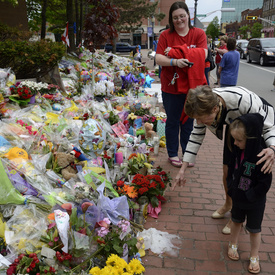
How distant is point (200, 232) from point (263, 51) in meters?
19.1

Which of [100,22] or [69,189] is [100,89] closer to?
[100,22]

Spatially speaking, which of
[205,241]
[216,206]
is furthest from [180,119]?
[205,241]

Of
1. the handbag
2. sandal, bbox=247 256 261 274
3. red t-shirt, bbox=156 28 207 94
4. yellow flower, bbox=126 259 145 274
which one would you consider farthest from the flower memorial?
red t-shirt, bbox=156 28 207 94

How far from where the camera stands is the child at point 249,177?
1.97 metres

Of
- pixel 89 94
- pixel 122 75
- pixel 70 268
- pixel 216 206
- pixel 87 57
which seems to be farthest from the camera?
pixel 87 57

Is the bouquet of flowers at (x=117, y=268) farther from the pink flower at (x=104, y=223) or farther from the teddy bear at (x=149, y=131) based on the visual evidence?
the teddy bear at (x=149, y=131)

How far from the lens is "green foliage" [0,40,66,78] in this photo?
18.0 feet

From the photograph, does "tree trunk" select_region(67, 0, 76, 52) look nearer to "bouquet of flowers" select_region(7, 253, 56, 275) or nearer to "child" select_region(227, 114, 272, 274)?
"child" select_region(227, 114, 272, 274)

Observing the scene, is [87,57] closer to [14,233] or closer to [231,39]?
[231,39]

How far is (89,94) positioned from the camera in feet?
20.6

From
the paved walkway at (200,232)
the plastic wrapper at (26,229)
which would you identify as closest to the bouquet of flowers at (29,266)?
the plastic wrapper at (26,229)

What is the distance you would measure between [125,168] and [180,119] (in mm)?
1054

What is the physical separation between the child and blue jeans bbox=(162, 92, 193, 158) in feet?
5.58

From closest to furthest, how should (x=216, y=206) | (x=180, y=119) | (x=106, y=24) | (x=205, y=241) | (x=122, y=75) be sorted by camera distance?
(x=205, y=241) → (x=216, y=206) → (x=180, y=119) → (x=106, y=24) → (x=122, y=75)
